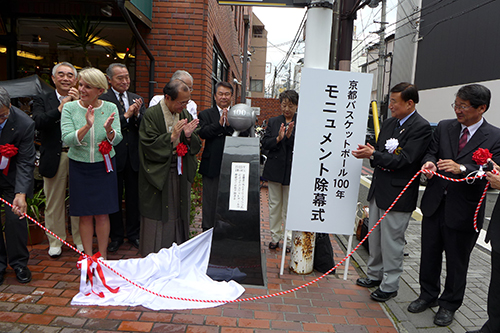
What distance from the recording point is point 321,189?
153 inches

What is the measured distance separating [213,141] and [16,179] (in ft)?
7.11

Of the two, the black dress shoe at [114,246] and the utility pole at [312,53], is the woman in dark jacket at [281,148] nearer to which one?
the utility pole at [312,53]

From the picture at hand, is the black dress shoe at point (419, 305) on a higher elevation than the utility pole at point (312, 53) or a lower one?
lower

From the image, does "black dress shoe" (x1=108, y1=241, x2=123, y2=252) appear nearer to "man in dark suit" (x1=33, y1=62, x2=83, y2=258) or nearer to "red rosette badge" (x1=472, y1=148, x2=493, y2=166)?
"man in dark suit" (x1=33, y1=62, x2=83, y2=258)

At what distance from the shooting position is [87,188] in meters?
3.63

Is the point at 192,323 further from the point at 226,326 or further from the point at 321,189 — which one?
the point at 321,189

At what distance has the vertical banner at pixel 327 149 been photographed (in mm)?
3723

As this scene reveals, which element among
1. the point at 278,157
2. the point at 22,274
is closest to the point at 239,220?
the point at 278,157

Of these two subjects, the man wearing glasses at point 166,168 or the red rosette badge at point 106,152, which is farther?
the man wearing glasses at point 166,168

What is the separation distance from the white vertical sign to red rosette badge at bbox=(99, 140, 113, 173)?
1315 millimetres

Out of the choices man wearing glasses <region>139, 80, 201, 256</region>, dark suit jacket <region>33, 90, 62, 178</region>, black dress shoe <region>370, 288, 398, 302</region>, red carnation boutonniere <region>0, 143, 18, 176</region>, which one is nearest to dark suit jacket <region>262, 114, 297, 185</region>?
man wearing glasses <region>139, 80, 201, 256</region>

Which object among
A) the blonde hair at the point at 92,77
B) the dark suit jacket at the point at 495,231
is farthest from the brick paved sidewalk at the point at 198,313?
the blonde hair at the point at 92,77

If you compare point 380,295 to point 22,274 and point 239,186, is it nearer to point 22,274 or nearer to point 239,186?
point 239,186

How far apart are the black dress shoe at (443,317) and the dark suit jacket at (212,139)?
9.24 ft
